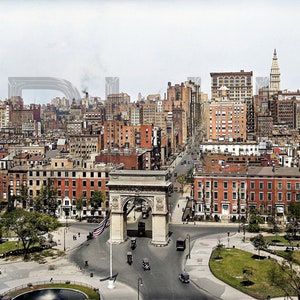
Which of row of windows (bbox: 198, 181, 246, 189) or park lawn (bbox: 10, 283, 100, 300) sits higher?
row of windows (bbox: 198, 181, 246, 189)

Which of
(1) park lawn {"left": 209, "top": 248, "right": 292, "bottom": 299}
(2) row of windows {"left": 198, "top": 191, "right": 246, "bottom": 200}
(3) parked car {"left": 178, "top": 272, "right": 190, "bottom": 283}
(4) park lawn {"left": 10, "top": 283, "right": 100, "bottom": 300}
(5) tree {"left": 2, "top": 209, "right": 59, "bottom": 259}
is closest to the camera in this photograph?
(4) park lawn {"left": 10, "top": 283, "right": 100, "bottom": 300}

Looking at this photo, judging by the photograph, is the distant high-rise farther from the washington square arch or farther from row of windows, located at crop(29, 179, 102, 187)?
the washington square arch

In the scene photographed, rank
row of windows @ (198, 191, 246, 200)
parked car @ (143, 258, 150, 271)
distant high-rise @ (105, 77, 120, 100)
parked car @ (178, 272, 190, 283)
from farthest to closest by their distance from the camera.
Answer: distant high-rise @ (105, 77, 120, 100), row of windows @ (198, 191, 246, 200), parked car @ (143, 258, 150, 271), parked car @ (178, 272, 190, 283)

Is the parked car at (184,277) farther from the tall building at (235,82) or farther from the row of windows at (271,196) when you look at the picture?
the tall building at (235,82)

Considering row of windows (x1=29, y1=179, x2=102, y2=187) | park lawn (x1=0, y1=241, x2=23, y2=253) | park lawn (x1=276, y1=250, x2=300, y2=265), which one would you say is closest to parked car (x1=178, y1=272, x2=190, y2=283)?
park lawn (x1=276, y1=250, x2=300, y2=265)

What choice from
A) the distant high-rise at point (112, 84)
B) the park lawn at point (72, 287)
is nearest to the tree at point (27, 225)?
the park lawn at point (72, 287)

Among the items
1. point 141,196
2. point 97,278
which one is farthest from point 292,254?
point 97,278

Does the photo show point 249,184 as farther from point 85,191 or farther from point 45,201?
point 45,201

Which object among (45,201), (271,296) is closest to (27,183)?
(45,201)
